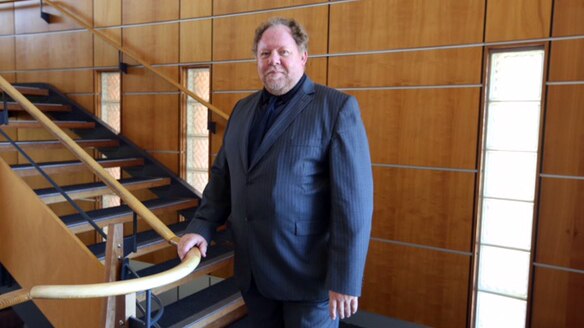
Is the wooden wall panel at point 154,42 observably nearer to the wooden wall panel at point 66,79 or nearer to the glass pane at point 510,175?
the wooden wall panel at point 66,79

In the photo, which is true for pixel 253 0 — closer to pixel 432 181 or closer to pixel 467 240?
pixel 432 181

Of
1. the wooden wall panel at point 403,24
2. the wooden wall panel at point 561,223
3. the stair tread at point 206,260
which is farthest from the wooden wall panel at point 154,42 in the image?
the wooden wall panel at point 561,223

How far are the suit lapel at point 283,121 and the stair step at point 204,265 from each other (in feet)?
5.49

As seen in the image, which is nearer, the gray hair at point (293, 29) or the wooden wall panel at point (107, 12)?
the gray hair at point (293, 29)

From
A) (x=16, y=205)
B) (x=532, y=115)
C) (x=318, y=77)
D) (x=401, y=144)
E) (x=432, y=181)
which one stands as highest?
(x=318, y=77)

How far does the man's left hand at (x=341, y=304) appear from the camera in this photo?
1.35 metres

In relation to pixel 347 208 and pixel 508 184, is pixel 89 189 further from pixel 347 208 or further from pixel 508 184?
pixel 508 184

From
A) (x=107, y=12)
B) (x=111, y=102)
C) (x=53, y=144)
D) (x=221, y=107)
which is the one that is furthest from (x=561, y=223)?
A: (x=107, y=12)

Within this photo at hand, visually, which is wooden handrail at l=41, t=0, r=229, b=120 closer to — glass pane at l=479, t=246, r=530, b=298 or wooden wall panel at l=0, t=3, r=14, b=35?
wooden wall panel at l=0, t=3, r=14, b=35

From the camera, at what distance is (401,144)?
3.18 m

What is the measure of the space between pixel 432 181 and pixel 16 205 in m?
2.70

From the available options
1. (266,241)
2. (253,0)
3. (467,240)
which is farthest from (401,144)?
(266,241)

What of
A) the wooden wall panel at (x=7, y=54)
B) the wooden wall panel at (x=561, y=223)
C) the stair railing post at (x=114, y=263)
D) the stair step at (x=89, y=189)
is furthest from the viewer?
the wooden wall panel at (x=7, y=54)

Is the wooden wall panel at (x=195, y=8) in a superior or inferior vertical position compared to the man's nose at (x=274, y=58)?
superior
